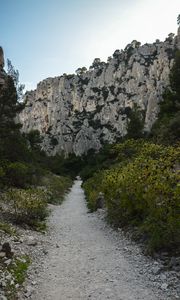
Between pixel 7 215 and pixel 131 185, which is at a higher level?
pixel 131 185

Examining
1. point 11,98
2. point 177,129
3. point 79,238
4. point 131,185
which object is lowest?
point 79,238

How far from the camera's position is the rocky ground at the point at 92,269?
6.70 metres

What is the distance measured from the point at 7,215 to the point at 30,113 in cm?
12425

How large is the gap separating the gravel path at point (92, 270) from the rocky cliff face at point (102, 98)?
8086 centimetres

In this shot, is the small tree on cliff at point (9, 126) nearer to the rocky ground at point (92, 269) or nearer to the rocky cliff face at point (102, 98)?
the rocky ground at point (92, 269)

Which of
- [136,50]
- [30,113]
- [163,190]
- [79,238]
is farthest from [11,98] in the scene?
[30,113]

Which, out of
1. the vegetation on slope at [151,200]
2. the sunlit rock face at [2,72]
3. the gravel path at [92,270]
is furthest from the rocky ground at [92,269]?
the sunlit rock face at [2,72]

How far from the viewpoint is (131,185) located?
38.8 ft

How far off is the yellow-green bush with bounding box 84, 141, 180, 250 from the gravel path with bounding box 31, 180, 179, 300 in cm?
83

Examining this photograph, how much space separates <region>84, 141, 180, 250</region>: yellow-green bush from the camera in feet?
28.2

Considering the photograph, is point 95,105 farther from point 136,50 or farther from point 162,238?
point 162,238

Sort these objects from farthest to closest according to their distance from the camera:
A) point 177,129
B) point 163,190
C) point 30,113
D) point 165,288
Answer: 1. point 30,113
2. point 177,129
3. point 163,190
4. point 165,288

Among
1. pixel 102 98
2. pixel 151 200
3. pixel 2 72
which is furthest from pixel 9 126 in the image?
pixel 102 98

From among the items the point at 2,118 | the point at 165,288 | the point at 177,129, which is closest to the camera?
the point at 165,288
